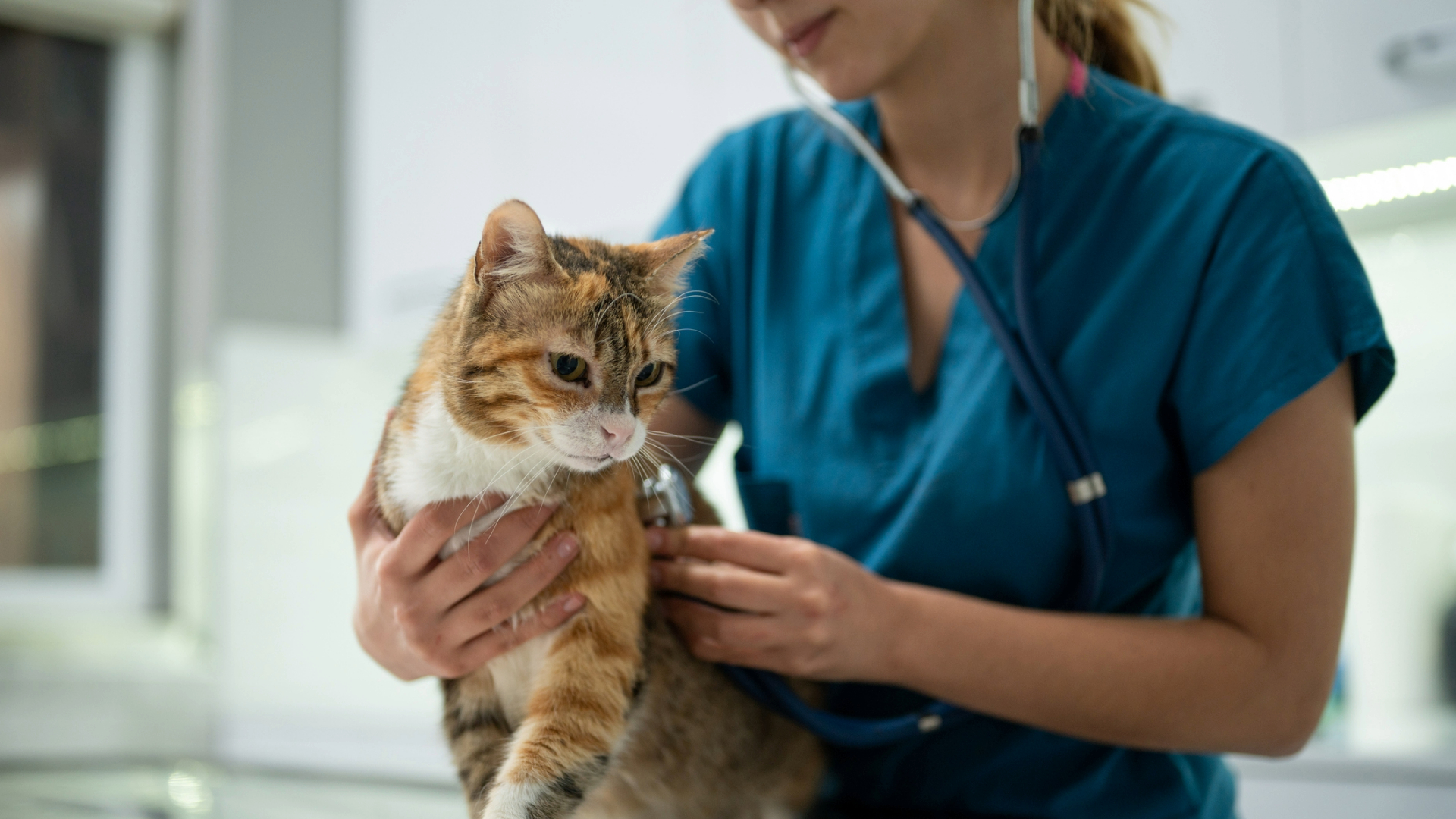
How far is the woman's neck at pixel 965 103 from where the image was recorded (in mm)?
1072

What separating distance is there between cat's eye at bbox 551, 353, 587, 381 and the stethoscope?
30 cm

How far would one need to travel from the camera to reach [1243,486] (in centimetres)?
91

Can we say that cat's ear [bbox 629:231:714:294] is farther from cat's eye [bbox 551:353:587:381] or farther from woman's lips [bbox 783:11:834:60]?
woman's lips [bbox 783:11:834:60]

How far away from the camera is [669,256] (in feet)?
2.96

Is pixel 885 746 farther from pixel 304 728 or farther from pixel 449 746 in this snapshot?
pixel 304 728

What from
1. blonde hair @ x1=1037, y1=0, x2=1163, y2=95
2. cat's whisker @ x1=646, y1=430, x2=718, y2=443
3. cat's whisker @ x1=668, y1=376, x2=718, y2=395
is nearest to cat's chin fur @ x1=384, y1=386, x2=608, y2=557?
cat's whisker @ x1=646, y1=430, x2=718, y2=443

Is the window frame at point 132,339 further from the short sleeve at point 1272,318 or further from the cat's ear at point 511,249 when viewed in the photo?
the short sleeve at point 1272,318

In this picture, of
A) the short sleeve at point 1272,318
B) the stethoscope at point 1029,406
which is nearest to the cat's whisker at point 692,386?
the stethoscope at point 1029,406

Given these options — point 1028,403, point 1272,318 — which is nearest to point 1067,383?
point 1028,403

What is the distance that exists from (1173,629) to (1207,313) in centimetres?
28

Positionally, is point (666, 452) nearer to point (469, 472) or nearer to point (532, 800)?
point (469, 472)

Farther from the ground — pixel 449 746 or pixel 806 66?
pixel 806 66

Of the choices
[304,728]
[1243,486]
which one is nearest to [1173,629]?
[1243,486]

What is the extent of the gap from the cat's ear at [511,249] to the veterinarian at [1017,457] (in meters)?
0.19
